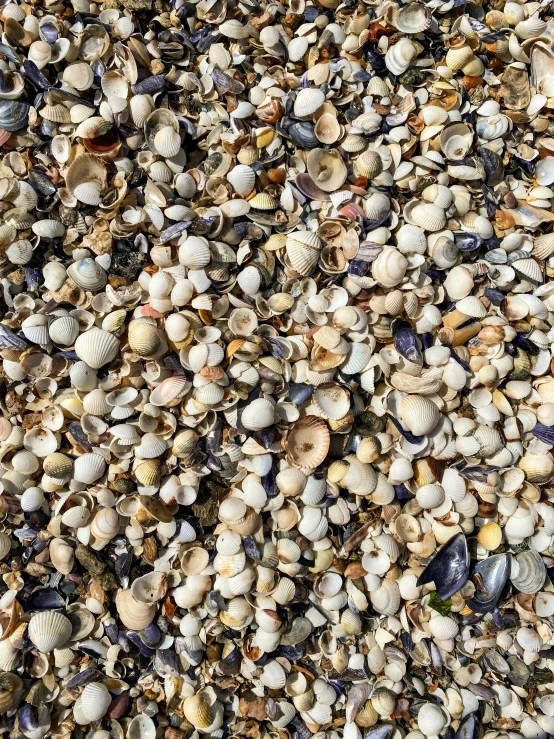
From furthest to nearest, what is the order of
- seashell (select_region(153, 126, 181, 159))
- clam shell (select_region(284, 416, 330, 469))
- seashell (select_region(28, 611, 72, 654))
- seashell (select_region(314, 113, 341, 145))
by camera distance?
1. seashell (select_region(314, 113, 341, 145))
2. seashell (select_region(153, 126, 181, 159))
3. clam shell (select_region(284, 416, 330, 469))
4. seashell (select_region(28, 611, 72, 654))

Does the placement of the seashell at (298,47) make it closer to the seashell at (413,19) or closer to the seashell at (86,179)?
the seashell at (413,19)

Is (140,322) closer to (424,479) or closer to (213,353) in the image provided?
(213,353)

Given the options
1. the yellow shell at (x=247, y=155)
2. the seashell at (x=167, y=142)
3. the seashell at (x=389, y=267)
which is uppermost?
the seashell at (x=167, y=142)

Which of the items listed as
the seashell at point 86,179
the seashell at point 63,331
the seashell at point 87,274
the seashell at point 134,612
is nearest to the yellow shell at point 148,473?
the seashell at point 134,612

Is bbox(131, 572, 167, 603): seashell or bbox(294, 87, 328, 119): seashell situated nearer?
bbox(131, 572, 167, 603): seashell

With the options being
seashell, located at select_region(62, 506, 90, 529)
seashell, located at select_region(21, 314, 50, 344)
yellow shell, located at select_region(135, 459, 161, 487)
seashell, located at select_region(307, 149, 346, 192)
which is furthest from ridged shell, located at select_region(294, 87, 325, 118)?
seashell, located at select_region(62, 506, 90, 529)

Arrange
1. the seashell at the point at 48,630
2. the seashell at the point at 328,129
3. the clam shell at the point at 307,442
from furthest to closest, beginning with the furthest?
the seashell at the point at 328,129
the clam shell at the point at 307,442
the seashell at the point at 48,630

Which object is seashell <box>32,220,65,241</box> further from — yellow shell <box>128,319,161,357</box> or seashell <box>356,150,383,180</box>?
seashell <box>356,150,383,180</box>
